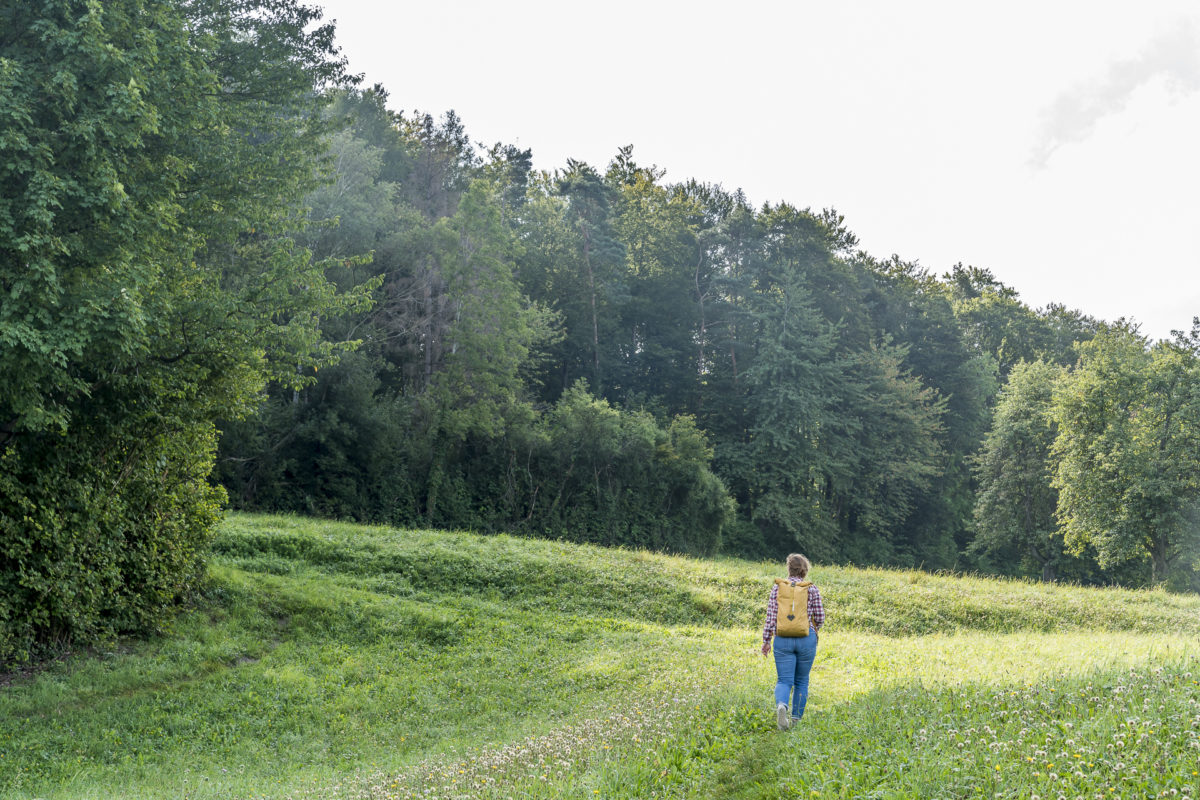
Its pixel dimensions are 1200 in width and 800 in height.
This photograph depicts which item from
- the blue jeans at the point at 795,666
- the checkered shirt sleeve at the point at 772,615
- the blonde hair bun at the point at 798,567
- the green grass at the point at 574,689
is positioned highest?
the blonde hair bun at the point at 798,567

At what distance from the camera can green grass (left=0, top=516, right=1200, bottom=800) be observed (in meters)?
6.32

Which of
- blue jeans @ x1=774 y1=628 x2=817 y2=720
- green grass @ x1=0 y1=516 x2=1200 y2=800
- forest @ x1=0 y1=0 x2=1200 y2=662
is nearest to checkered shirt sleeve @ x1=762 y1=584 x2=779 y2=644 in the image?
blue jeans @ x1=774 y1=628 x2=817 y2=720

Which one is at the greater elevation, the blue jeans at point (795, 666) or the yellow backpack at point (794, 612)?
the yellow backpack at point (794, 612)

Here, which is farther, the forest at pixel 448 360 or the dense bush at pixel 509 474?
the dense bush at pixel 509 474

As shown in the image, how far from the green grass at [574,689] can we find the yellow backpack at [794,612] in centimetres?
86

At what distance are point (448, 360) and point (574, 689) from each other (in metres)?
25.5

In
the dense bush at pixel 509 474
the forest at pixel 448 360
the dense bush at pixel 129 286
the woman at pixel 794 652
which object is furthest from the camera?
the dense bush at pixel 509 474

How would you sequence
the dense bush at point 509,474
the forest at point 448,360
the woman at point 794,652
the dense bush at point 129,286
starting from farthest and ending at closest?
the dense bush at point 509,474 < the forest at point 448,360 < the dense bush at point 129,286 < the woman at point 794,652

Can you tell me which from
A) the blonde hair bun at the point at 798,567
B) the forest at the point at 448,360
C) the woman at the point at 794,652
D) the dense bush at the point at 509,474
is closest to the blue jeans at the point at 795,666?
the woman at the point at 794,652

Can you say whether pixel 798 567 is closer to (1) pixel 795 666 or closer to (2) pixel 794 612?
(2) pixel 794 612

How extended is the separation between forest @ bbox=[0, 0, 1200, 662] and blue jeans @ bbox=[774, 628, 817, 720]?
931cm

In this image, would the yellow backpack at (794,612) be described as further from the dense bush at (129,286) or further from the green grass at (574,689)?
the dense bush at (129,286)

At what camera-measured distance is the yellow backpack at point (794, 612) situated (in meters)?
8.09

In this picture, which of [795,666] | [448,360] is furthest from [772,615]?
[448,360]
